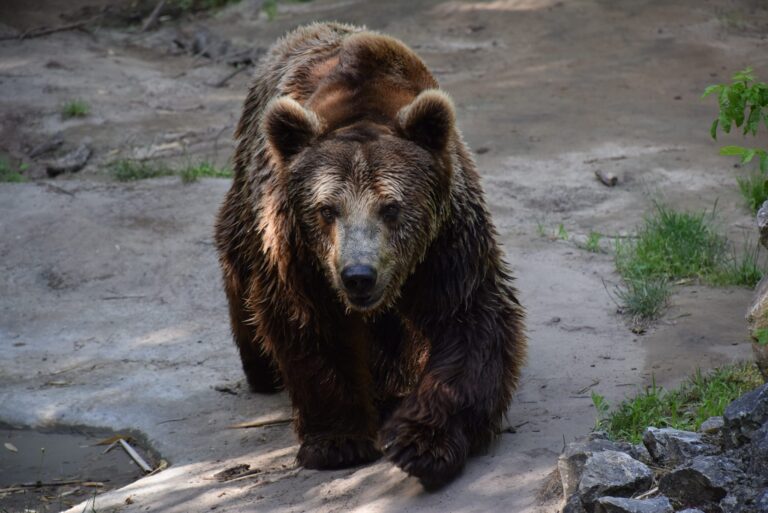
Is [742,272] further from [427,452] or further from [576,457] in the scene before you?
[576,457]

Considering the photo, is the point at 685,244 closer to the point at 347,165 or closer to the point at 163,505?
the point at 347,165

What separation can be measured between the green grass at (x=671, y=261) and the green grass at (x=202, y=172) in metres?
3.49

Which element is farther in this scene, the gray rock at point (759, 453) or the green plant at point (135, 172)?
the green plant at point (135, 172)

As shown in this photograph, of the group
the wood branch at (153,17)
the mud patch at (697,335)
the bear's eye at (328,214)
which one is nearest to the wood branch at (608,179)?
the mud patch at (697,335)

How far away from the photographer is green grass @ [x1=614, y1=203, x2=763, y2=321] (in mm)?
6242

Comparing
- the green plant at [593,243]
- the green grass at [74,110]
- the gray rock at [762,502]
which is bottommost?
the green plant at [593,243]

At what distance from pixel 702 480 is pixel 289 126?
Answer: 2259mm

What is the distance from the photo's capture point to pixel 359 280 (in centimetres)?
441

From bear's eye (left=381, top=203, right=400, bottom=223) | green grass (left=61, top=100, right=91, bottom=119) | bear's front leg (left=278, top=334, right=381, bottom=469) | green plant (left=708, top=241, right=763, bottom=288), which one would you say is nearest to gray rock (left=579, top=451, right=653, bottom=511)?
bear's eye (left=381, top=203, right=400, bottom=223)

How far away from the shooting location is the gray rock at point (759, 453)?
11.9 ft

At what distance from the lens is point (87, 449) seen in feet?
19.4

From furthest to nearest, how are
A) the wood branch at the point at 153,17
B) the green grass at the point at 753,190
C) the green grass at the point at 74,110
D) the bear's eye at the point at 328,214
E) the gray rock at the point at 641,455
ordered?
1. the wood branch at the point at 153,17
2. the green grass at the point at 74,110
3. the green grass at the point at 753,190
4. the bear's eye at the point at 328,214
5. the gray rock at the point at 641,455

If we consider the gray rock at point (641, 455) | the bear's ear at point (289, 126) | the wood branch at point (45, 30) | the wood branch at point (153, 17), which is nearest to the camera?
the gray rock at point (641, 455)

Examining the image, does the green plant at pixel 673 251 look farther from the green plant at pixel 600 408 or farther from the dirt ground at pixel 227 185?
the green plant at pixel 600 408
